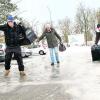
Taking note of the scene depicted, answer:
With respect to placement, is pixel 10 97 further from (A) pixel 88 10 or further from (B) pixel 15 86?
(A) pixel 88 10

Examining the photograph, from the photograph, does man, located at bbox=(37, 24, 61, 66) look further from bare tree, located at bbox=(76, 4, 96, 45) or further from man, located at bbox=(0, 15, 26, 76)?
bare tree, located at bbox=(76, 4, 96, 45)

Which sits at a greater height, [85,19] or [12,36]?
[85,19]

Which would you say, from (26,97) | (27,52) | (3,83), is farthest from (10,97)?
(27,52)

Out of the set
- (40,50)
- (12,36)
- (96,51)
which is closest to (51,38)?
(96,51)

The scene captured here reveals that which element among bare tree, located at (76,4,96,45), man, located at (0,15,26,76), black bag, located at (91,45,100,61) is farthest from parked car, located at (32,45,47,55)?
bare tree, located at (76,4,96,45)

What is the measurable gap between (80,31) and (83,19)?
5.33m

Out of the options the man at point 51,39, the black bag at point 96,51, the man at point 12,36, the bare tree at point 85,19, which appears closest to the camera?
the man at point 12,36

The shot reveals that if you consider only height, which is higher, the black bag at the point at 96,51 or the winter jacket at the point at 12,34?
the winter jacket at the point at 12,34

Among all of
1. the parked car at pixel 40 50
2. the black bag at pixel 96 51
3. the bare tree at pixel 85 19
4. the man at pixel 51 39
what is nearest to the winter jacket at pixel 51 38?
the man at pixel 51 39

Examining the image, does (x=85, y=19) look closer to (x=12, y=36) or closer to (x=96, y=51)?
(x=96, y=51)

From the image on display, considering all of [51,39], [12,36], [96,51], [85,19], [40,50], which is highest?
[85,19]

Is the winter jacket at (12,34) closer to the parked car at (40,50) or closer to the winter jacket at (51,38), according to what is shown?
the winter jacket at (51,38)

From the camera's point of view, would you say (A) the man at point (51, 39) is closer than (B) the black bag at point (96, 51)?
Yes

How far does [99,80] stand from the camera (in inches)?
375
